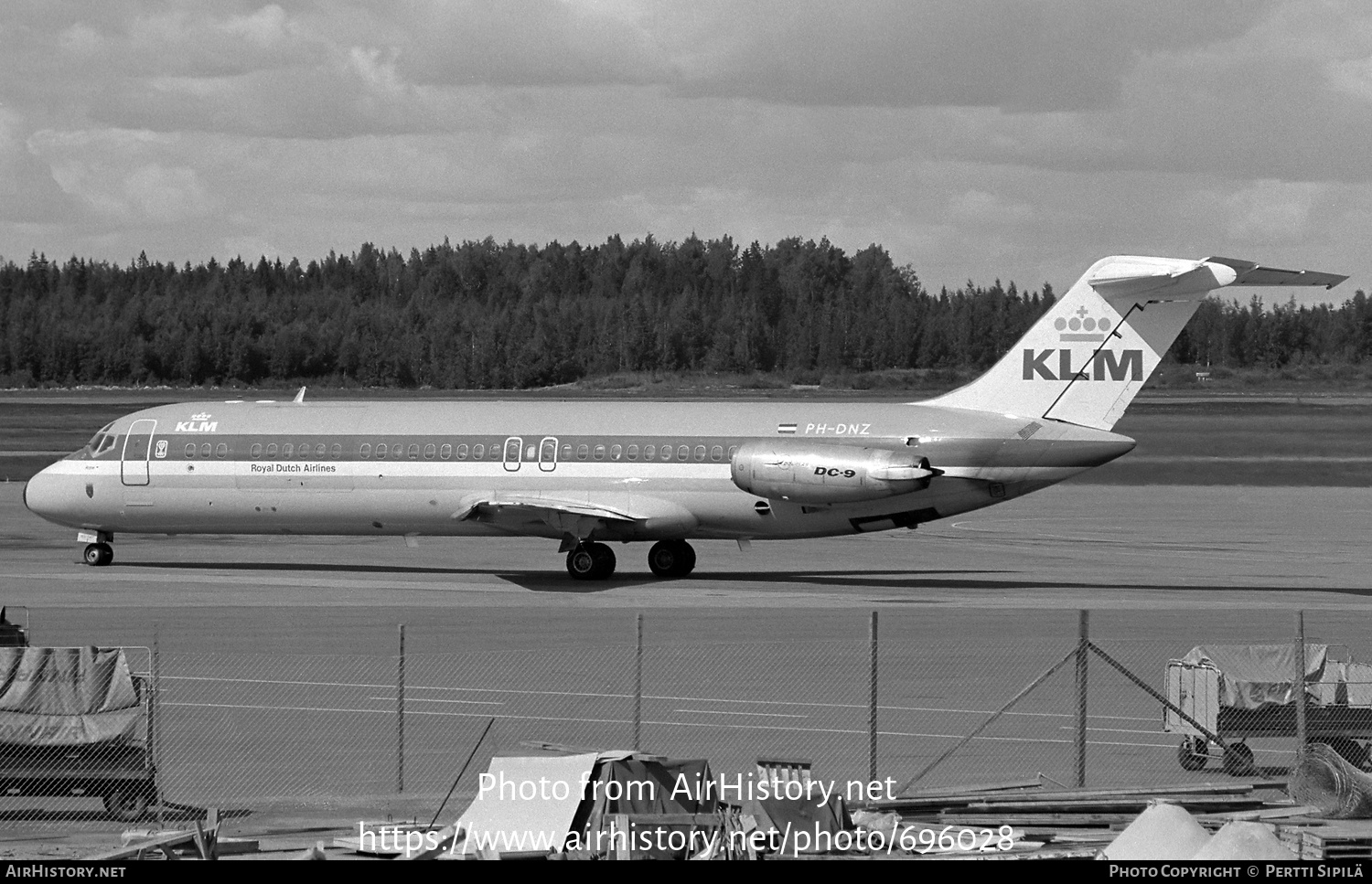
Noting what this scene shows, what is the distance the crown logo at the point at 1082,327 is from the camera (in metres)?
32.3

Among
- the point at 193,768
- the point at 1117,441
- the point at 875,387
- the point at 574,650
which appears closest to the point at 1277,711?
the point at 574,650

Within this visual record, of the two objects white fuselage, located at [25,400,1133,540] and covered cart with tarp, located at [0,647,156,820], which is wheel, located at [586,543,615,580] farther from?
covered cart with tarp, located at [0,647,156,820]

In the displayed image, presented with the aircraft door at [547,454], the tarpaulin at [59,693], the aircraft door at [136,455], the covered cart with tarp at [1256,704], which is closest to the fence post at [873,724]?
the covered cart with tarp at [1256,704]

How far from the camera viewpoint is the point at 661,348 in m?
179

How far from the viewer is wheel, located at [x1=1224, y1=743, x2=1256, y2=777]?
1741cm

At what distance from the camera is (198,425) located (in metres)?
36.2

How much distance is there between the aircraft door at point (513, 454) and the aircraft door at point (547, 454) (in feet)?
1.22

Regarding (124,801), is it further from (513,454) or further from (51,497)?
(51,497)

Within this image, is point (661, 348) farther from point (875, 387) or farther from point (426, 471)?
point (426, 471)

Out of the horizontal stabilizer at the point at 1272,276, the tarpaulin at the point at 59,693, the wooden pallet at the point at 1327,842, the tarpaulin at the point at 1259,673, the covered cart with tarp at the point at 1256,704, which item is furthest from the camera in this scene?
the horizontal stabilizer at the point at 1272,276

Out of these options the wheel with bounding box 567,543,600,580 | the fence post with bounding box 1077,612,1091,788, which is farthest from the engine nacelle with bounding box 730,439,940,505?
the fence post with bounding box 1077,612,1091,788

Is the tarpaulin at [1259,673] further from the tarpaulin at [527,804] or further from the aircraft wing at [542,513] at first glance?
the aircraft wing at [542,513]

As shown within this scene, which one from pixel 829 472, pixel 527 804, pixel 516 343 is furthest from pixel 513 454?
pixel 516 343

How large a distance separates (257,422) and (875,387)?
113 metres
